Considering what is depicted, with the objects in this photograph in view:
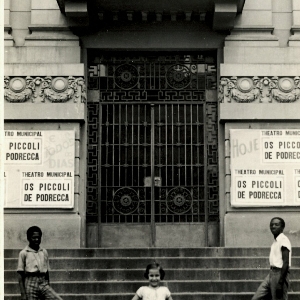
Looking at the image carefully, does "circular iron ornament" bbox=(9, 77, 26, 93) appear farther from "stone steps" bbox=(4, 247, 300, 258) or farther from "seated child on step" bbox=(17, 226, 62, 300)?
"seated child on step" bbox=(17, 226, 62, 300)

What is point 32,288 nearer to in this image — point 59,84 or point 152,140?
point 59,84

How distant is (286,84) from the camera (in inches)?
618

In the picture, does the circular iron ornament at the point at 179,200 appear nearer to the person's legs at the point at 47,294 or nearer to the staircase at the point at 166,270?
the staircase at the point at 166,270

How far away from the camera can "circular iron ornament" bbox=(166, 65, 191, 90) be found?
1641 centimetres

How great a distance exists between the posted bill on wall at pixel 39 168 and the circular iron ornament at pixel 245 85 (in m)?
3.70

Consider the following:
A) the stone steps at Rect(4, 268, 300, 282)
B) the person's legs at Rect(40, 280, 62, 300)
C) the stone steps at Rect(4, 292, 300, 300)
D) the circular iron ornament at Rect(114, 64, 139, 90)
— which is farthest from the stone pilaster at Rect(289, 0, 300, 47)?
the person's legs at Rect(40, 280, 62, 300)

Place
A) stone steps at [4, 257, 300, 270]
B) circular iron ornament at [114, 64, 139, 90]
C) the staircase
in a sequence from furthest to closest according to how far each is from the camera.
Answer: circular iron ornament at [114, 64, 139, 90] < stone steps at [4, 257, 300, 270] < the staircase

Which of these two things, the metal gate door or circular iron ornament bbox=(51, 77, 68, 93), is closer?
circular iron ornament bbox=(51, 77, 68, 93)

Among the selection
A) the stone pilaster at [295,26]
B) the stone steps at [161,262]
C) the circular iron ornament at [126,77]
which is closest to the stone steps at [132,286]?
the stone steps at [161,262]

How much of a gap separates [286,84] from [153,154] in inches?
127

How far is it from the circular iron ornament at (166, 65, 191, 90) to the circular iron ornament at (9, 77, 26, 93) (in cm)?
319

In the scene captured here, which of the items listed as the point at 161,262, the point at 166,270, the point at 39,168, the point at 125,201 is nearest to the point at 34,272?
the point at 166,270

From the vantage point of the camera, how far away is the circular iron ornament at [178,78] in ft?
53.8

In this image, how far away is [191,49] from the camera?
16.3 meters
